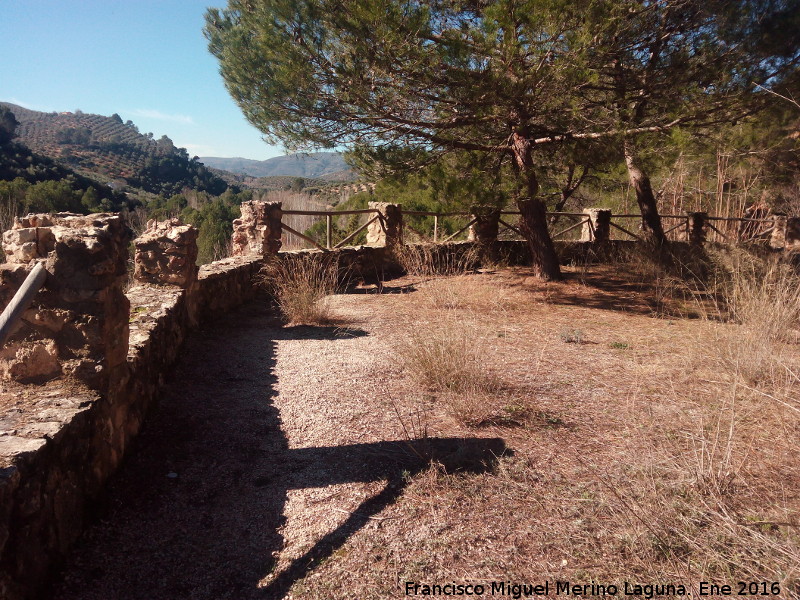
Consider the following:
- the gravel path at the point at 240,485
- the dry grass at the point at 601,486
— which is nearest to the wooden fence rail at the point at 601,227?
the gravel path at the point at 240,485

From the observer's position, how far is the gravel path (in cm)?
221

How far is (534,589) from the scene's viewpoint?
6.83 ft

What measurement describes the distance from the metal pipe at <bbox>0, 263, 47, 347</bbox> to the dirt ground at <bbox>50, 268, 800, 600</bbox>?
0.96 metres

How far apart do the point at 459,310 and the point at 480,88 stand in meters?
2.62

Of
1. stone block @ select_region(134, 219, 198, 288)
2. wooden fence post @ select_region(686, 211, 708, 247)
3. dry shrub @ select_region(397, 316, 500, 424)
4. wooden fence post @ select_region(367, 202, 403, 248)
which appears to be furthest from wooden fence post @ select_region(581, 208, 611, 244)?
stone block @ select_region(134, 219, 198, 288)

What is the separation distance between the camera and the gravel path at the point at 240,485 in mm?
2205

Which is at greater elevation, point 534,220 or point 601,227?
point 601,227

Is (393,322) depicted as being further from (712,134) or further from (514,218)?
(514,218)

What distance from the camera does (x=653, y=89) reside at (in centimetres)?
723

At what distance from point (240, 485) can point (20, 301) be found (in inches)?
54.1

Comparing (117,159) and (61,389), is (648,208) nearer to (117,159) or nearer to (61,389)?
(61,389)

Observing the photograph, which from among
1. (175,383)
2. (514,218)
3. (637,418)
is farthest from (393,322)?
(514,218)

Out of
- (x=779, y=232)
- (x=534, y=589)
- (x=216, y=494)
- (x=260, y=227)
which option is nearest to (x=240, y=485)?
(x=216, y=494)

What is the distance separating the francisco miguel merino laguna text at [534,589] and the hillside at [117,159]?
38.5 metres
